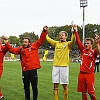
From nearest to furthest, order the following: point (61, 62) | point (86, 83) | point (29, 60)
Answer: point (86, 83), point (61, 62), point (29, 60)

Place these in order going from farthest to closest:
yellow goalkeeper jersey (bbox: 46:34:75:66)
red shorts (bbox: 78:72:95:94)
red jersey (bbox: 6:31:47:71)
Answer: red jersey (bbox: 6:31:47:71), yellow goalkeeper jersey (bbox: 46:34:75:66), red shorts (bbox: 78:72:95:94)

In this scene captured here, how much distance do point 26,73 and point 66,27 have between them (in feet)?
294

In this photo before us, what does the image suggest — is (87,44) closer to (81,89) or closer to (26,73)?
(81,89)

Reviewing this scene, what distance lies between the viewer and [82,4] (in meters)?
39.8

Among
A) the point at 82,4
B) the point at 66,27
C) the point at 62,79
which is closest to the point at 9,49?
the point at 62,79

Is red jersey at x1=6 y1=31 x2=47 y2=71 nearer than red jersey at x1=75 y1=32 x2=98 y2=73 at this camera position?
No

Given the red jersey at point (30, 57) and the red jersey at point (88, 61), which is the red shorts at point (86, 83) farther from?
the red jersey at point (30, 57)

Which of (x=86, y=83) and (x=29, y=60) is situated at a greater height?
(x=29, y=60)

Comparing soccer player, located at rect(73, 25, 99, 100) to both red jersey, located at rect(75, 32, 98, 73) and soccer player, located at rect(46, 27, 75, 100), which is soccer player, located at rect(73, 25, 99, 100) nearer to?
red jersey, located at rect(75, 32, 98, 73)

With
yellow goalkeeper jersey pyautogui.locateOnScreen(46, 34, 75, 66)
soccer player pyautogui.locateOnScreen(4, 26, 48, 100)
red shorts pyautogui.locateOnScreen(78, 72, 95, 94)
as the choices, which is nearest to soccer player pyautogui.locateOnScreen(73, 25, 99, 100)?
red shorts pyautogui.locateOnScreen(78, 72, 95, 94)

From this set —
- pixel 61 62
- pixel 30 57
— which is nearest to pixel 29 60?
pixel 30 57

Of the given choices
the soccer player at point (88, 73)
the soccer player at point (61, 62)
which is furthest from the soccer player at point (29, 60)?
the soccer player at point (88, 73)

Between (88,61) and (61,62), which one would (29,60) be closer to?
(61,62)

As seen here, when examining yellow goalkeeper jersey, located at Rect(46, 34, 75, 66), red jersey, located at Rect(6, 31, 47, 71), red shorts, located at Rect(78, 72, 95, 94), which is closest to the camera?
red shorts, located at Rect(78, 72, 95, 94)
